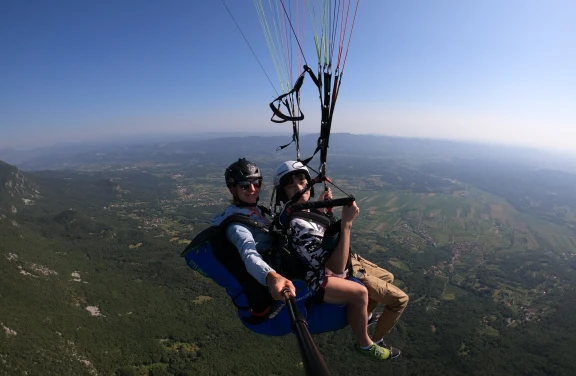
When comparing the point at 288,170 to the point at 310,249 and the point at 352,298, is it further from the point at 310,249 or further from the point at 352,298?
the point at 352,298

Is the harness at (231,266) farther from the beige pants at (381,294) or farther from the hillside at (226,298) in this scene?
the hillside at (226,298)

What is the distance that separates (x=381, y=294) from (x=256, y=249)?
1.96 metres

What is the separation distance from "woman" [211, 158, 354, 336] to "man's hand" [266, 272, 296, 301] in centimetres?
25

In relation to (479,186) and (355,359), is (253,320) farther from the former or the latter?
(479,186)

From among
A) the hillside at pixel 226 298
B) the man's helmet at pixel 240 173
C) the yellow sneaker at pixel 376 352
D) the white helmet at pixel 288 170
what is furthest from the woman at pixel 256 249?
the hillside at pixel 226 298

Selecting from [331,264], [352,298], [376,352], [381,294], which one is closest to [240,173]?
[331,264]

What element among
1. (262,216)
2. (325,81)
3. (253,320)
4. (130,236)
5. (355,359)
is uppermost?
(325,81)

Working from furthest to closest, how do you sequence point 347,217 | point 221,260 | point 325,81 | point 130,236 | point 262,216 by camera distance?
1. point 130,236
2. point 325,81
3. point 262,216
4. point 221,260
5. point 347,217

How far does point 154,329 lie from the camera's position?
53.9m

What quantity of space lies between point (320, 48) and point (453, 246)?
108 meters

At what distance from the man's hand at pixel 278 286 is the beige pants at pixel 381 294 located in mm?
2002

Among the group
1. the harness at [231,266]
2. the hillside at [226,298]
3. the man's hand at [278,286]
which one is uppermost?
the man's hand at [278,286]

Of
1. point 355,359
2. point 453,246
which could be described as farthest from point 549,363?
point 453,246

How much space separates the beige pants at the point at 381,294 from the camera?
4297 mm
